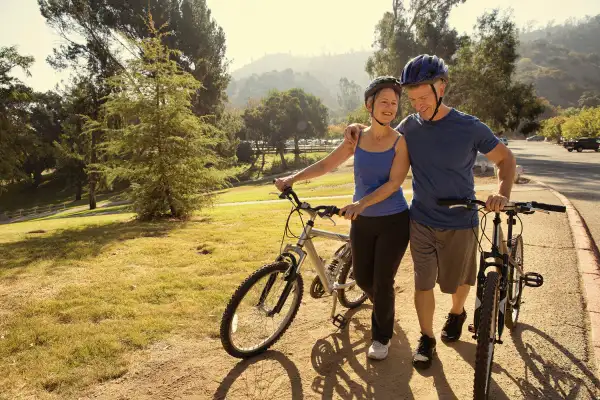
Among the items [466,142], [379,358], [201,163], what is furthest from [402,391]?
[201,163]

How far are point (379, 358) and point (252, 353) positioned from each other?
47.1 inches

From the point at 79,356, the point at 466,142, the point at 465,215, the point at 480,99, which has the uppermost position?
the point at 480,99

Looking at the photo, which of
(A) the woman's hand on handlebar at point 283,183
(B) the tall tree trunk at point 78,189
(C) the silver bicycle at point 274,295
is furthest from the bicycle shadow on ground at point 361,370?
(B) the tall tree trunk at point 78,189

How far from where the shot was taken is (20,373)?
324 centimetres

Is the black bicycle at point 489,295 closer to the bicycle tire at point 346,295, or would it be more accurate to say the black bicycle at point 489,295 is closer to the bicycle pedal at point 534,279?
the bicycle pedal at point 534,279

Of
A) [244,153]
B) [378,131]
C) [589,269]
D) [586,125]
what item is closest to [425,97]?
[378,131]

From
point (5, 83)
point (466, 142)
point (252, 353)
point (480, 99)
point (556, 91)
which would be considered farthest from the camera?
point (556, 91)

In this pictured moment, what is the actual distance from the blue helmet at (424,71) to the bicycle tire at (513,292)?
1.79 metres

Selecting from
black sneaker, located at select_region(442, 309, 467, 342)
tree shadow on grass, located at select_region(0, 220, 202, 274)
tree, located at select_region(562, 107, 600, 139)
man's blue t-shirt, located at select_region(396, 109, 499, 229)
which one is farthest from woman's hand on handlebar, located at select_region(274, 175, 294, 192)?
tree, located at select_region(562, 107, 600, 139)

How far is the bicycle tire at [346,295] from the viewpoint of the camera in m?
4.03

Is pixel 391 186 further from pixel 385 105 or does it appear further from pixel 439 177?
pixel 385 105

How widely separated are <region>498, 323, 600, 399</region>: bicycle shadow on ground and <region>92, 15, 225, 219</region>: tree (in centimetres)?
1017

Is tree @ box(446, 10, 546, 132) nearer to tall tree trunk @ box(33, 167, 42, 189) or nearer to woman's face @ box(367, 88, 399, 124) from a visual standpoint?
woman's face @ box(367, 88, 399, 124)

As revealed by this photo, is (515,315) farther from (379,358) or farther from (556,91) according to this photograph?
(556,91)
